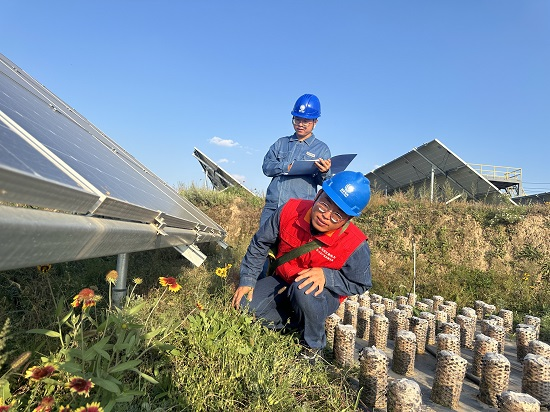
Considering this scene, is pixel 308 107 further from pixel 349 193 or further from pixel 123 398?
pixel 123 398

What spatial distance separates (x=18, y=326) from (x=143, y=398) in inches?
50.0

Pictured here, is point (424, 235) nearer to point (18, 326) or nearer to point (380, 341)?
point (380, 341)

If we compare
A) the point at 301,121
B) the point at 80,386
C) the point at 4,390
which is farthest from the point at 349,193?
the point at 4,390

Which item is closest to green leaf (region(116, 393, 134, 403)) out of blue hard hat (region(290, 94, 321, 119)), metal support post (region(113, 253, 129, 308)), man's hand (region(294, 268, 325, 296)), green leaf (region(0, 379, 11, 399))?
green leaf (region(0, 379, 11, 399))

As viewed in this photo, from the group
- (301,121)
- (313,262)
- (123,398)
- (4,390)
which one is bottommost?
(4,390)

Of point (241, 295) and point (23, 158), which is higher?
point (23, 158)

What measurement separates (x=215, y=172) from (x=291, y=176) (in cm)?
952

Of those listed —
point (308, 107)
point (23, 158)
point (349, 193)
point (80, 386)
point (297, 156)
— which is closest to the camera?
point (23, 158)

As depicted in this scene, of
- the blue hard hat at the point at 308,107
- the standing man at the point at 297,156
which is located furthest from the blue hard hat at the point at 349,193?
the blue hard hat at the point at 308,107

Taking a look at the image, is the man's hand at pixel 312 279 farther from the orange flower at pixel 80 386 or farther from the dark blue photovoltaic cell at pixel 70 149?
the orange flower at pixel 80 386

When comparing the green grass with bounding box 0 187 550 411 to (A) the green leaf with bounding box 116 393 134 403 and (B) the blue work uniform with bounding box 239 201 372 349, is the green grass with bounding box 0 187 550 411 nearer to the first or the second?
(A) the green leaf with bounding box 116 393 134 403

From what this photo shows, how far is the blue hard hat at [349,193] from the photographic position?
2.76 m

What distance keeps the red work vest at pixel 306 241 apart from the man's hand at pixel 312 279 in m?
0.13

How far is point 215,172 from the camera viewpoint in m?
13.4
